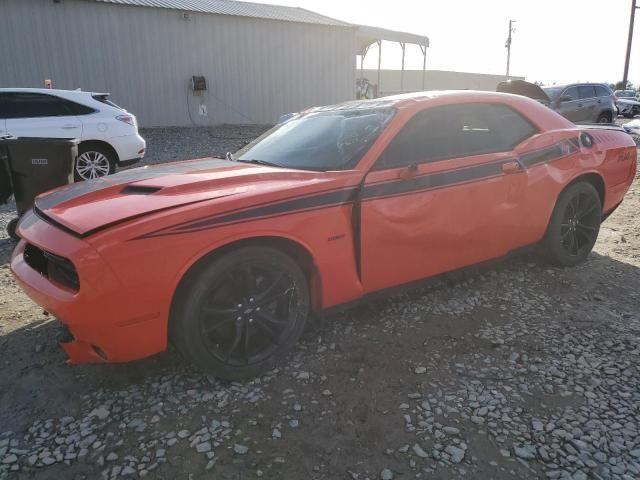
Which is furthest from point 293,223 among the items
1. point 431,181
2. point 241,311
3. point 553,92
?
point 553,92

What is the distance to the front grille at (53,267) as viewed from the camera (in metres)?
2.31

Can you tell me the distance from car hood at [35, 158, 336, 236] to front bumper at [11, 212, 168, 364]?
0.12 m

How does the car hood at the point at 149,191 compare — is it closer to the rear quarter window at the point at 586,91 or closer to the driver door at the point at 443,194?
the driver door at the point at 443,194

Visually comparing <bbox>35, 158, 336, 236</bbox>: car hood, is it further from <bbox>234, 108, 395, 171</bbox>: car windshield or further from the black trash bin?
the black trash bin

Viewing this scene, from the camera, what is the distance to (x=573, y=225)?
4.10 meters

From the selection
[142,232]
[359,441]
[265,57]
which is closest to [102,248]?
[142,232]

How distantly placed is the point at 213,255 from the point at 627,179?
3.96 m

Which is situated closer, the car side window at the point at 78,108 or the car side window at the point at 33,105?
the car side window at the point at 33,105

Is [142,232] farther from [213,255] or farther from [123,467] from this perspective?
[123,467]

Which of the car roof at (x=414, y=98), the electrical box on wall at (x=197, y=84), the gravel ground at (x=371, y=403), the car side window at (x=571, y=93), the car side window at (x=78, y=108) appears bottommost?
the gravel ground at (x=371, y=403)

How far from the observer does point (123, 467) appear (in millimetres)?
2029

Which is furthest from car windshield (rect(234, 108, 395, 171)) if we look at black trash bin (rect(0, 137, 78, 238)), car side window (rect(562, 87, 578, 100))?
car side window (rect(562, 87, 578, 100))

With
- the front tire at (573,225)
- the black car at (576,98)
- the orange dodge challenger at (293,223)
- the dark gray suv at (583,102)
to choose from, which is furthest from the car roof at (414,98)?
the dark gray suv at (583,102)

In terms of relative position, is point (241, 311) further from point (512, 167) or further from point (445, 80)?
point (445, 80)
